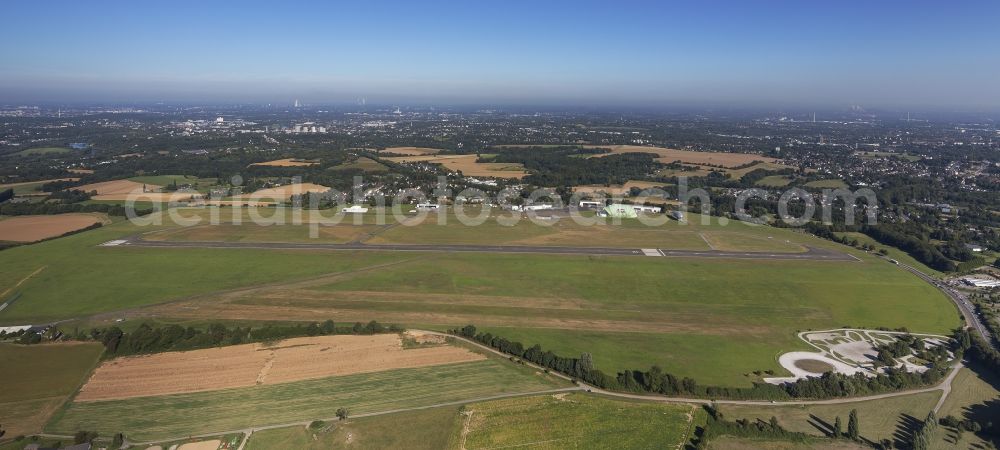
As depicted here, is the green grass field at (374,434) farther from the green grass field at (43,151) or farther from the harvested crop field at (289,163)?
the green grass field at (43,151)

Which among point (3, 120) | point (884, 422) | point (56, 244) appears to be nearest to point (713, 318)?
point (884, 422)

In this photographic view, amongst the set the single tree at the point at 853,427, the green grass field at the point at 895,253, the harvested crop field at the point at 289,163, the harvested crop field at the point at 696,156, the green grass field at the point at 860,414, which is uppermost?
the harvested crop field at the point at 696,156

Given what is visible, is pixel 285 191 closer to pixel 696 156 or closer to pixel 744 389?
pixel 744 389

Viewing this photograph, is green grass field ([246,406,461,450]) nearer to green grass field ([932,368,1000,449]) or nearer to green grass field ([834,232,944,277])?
green grass field ([932,368,1000,449])

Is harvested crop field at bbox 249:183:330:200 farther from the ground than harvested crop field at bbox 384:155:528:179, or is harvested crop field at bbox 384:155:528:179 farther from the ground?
harvested crop field at bbox 384:155:528:179

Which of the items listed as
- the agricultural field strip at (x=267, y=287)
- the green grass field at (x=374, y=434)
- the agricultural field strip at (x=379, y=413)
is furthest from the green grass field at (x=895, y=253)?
the agricultural field strip at (x=267, y=287)

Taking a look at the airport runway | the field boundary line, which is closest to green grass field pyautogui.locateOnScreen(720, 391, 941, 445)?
the airport runway

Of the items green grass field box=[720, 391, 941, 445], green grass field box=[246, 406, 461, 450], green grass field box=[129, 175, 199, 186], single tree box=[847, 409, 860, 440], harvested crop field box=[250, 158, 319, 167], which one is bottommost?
green grass field box=[246, 406, 461, 450]

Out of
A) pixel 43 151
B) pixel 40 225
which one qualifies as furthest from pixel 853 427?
pixel 43 151

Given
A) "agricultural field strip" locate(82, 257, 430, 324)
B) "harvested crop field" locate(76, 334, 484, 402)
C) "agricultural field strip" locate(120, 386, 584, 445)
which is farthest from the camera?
"agricultural field strip" locate(82, 257, 430, 324)
